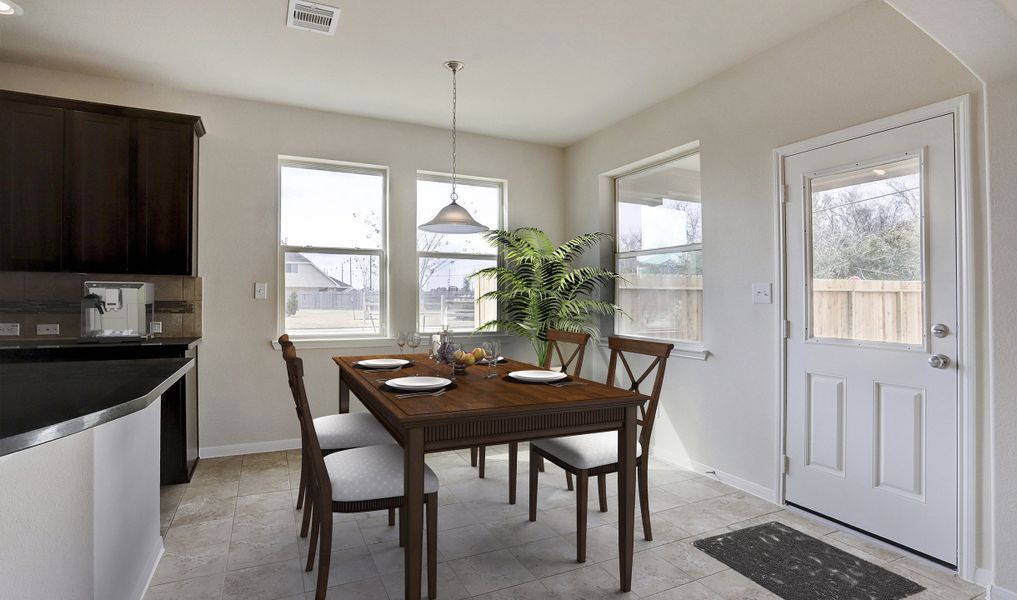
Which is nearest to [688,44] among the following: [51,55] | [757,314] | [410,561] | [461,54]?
[461,54]

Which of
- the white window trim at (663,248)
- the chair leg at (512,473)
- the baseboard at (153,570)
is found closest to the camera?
the baseboard at (153,570)

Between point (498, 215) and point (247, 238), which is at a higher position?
point (498, 215)

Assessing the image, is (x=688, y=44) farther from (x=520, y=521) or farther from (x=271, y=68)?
(x=520, y=521)

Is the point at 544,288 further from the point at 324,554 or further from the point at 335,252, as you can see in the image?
the point at 324,554

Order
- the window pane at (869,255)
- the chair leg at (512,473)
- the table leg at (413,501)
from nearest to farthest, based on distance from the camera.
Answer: the table leg at (413,501) < the window pane at (869,255) < the chair leg at (512,473)

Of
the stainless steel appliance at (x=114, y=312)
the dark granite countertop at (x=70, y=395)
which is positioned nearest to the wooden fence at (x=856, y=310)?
the dark granite countertop at (x=70, y=395)

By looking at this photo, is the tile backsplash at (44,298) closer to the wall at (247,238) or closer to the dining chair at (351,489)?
the wall at (247,238)

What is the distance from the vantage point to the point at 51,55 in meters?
3.18

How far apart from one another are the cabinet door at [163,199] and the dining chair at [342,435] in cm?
143

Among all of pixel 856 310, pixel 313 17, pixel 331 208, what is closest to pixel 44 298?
pixel 331 208

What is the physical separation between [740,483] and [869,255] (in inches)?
59.9

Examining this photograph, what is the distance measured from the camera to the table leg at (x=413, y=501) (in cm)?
173

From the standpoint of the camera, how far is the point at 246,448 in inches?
153

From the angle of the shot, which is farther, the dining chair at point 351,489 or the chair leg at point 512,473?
the chair leg at point 512,473
